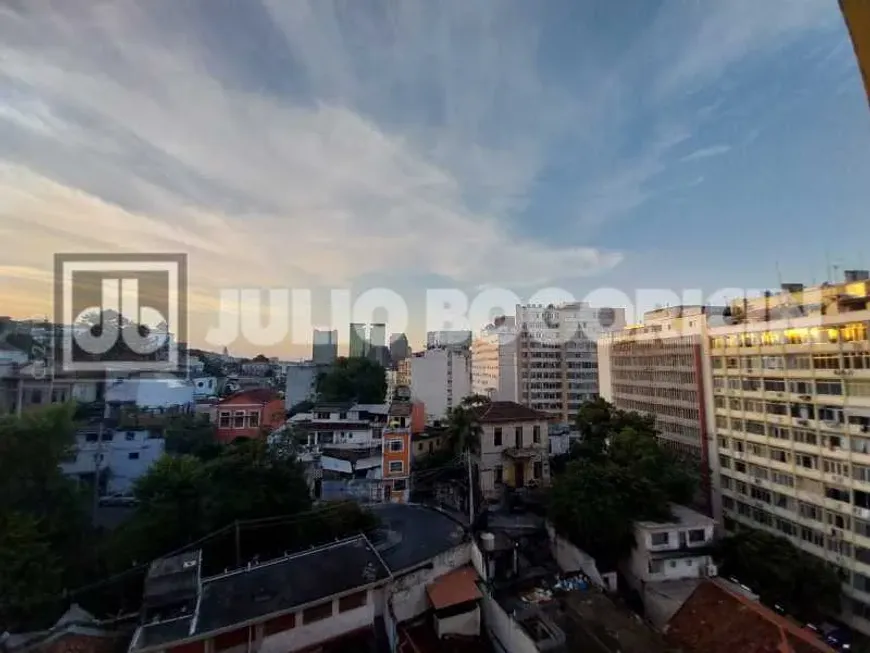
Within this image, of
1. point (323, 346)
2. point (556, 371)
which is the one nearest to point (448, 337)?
point (323, 346)

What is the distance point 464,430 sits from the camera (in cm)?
2059

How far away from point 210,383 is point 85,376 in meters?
10.8

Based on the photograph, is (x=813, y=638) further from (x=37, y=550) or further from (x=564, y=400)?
(x=564, y=400)

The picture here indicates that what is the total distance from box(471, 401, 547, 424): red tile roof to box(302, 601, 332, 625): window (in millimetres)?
12296

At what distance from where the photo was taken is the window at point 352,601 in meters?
9.99

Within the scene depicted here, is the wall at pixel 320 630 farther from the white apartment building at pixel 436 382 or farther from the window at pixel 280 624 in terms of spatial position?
the white apartment building at pixel 436 382

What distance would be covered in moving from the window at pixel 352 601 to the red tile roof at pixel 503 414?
11637 mm

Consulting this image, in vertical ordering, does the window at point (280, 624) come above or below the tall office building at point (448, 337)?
below

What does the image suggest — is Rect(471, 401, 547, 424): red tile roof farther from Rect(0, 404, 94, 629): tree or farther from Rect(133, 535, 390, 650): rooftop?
Rect(0, 404, 94, 629): tree

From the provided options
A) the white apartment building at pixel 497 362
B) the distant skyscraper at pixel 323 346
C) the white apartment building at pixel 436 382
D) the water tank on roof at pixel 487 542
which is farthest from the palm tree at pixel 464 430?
the distant skyscraper at pixel 323 346

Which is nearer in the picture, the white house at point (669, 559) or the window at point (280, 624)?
the window at point (280, 624)

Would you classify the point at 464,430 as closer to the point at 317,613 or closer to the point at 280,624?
the point at 317,613

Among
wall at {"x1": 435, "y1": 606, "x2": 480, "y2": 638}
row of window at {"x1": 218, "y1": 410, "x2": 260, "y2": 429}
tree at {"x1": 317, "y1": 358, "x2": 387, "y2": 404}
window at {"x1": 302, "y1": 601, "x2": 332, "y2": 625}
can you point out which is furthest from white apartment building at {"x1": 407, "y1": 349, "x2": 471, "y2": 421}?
window at {"x1": 302, "y1": 601, "x2": 332, "y2": 625}

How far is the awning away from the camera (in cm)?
1120
